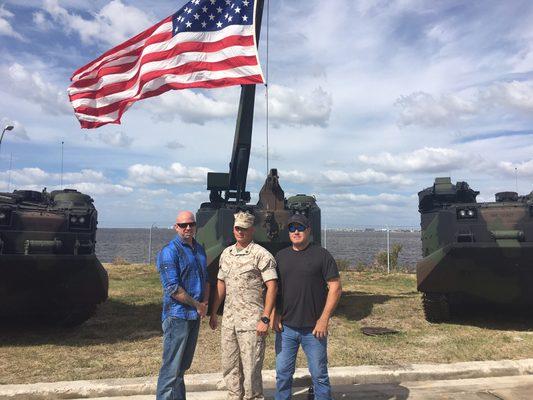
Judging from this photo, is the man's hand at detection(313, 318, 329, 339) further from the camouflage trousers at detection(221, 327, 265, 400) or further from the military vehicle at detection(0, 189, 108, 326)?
the military vehicle at detection(0, 189, 108, 326)

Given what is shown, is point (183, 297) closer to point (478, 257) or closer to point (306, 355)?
point (306, 355)

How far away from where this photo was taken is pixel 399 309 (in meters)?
10.3

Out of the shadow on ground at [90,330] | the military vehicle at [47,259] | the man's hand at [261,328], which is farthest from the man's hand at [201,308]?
the shadow on ground at [90,330]

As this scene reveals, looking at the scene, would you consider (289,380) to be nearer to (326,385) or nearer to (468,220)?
(326,385)

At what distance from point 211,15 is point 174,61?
3.28 ft

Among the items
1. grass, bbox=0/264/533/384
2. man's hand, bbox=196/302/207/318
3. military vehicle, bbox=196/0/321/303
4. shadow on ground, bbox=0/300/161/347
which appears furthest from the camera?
military vehicle, bbox=196/0/321/303

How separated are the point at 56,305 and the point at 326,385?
5.39m

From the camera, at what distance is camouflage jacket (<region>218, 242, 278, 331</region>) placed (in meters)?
4.01

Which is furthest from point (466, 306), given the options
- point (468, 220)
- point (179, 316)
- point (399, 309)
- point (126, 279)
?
point (126, 279)

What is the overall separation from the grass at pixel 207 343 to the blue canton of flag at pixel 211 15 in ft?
16.1

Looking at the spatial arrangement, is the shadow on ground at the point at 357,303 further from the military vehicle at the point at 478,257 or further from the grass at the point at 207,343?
the military vehicle at the point at 478,257

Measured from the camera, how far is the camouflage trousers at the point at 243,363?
13.0ft

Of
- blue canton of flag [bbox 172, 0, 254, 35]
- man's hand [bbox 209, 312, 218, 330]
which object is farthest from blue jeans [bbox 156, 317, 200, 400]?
blue canton of flag [bbox 172, 0, 254, 35]

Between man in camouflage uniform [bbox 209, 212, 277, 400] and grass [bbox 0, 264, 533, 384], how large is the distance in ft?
6.26
